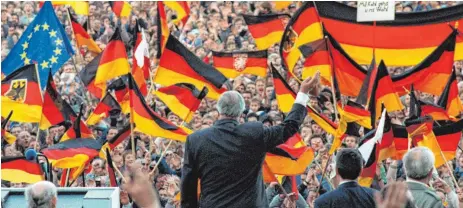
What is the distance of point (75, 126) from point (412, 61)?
3998 mm

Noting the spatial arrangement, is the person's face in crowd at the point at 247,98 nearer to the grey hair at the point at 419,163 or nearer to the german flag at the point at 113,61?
the german flag at the point at 113,61

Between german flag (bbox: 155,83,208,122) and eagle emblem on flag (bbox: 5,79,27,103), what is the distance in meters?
1.79

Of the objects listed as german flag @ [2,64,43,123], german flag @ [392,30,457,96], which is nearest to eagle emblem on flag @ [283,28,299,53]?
german flag @ [392,30,457,96]

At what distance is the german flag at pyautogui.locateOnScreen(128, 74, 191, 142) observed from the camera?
493 inches

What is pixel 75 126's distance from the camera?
520 inches

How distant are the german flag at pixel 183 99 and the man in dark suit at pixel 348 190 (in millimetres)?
5770

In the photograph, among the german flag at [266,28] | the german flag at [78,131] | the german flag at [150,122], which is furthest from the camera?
the german flag at [266,28]

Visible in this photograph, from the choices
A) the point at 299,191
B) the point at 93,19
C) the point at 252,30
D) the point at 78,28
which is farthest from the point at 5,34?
the point at 299,191

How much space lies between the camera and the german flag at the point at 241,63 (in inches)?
632

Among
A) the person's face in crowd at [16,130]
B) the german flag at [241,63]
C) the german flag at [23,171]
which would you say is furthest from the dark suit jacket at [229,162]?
the german flag at [241,63]

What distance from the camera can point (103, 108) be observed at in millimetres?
14961

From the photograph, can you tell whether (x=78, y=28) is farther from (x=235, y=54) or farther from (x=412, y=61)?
(x=412, y=61)

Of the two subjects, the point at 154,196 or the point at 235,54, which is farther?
the point at 235,54

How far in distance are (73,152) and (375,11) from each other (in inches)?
142
